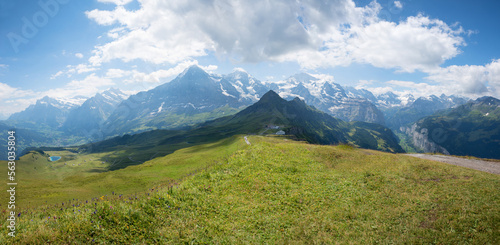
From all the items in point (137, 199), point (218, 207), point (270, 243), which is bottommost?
point (270, 243)

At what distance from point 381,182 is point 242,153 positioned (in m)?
19.6

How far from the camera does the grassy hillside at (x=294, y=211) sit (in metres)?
13.2

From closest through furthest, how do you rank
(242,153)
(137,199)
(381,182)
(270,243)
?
(270,243), (137,199), (381,182), (242,153)

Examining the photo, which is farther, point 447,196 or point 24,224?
point 447,196

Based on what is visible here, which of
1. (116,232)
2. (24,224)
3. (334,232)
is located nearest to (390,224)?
(334,232)

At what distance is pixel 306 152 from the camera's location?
35.2 metres

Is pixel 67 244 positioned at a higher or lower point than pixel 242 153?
lower

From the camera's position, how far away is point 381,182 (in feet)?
74.7

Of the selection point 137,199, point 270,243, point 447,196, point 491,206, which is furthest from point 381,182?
point 137,199

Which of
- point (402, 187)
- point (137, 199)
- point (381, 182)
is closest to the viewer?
point (137, 199)

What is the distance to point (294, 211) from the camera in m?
18.2

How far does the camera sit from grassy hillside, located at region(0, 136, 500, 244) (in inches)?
520

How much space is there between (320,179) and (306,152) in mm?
10574

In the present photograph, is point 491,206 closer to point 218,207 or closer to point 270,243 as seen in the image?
point 270,243
